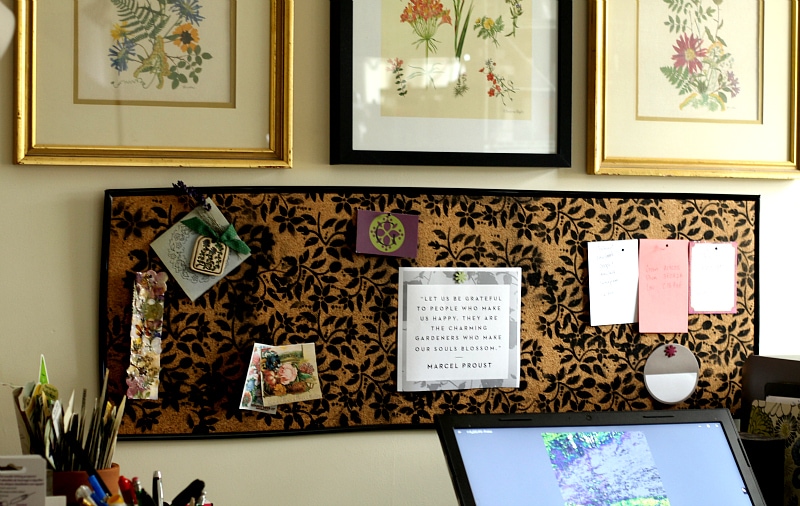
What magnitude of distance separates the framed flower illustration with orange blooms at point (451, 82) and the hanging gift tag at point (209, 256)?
24 centimetres

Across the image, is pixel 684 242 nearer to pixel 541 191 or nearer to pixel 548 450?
pixel 541 191

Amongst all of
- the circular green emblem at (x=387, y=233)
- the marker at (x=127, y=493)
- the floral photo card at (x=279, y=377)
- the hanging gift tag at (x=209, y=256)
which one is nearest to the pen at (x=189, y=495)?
the marker at (x=127, y=493)

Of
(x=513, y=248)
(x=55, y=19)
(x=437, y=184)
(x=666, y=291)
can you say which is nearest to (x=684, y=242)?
(x=666, y=291)

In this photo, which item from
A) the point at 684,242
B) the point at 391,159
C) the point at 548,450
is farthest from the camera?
the point at 684,242

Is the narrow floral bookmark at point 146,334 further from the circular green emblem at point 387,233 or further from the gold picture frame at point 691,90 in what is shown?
the gold picture frame at point 691,90

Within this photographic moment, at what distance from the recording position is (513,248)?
1340mm

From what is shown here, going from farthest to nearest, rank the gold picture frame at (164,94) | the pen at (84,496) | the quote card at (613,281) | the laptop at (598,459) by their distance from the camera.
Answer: the quote card at (613,281) → the gold picture frame at (164,94) → the laptop at (598,459) → the pen at (84,496)

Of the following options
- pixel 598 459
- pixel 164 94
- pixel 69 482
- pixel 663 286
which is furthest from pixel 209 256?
pixel 663 286

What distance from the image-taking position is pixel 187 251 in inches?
48.6

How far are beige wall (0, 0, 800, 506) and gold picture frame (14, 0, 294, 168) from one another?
0.03 meters

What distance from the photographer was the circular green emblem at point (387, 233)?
1285 mm

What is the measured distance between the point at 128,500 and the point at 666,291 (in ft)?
3.14

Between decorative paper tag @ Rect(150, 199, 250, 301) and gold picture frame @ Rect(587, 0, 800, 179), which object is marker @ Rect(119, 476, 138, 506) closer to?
decorative paper tag @ Rect(150, 199, 250, 301)

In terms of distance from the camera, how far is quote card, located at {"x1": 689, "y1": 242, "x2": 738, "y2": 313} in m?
1.40
